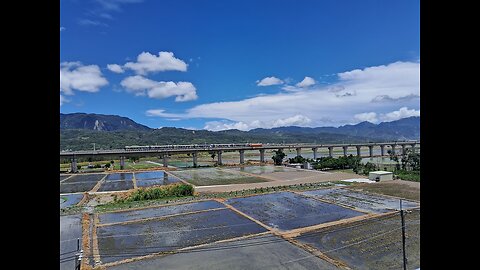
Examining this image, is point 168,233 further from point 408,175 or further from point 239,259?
point 408,175

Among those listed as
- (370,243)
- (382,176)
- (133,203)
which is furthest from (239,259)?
(382,176)

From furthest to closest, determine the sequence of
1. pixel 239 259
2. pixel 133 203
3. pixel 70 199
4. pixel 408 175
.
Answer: pixel 408 175
pixel 70 199
pixel 133 203
pixel 239 259

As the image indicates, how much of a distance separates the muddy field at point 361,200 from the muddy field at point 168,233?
6.48 m

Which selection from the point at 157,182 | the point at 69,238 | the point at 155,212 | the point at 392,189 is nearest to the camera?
the point at 69,238

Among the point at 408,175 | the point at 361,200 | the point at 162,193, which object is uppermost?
the point at 408,175

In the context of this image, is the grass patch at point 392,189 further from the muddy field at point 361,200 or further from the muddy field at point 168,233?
the muddy field at point 168,233

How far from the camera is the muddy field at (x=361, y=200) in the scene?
50.1ft

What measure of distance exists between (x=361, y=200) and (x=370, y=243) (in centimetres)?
783

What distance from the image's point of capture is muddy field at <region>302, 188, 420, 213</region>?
1526 cm

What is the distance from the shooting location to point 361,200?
17188mm

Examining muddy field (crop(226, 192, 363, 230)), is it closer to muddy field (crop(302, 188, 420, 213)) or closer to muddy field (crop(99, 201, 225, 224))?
muddy field (crop(302, 188, 420, 213))

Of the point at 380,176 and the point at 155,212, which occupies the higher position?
the point at 380,176
